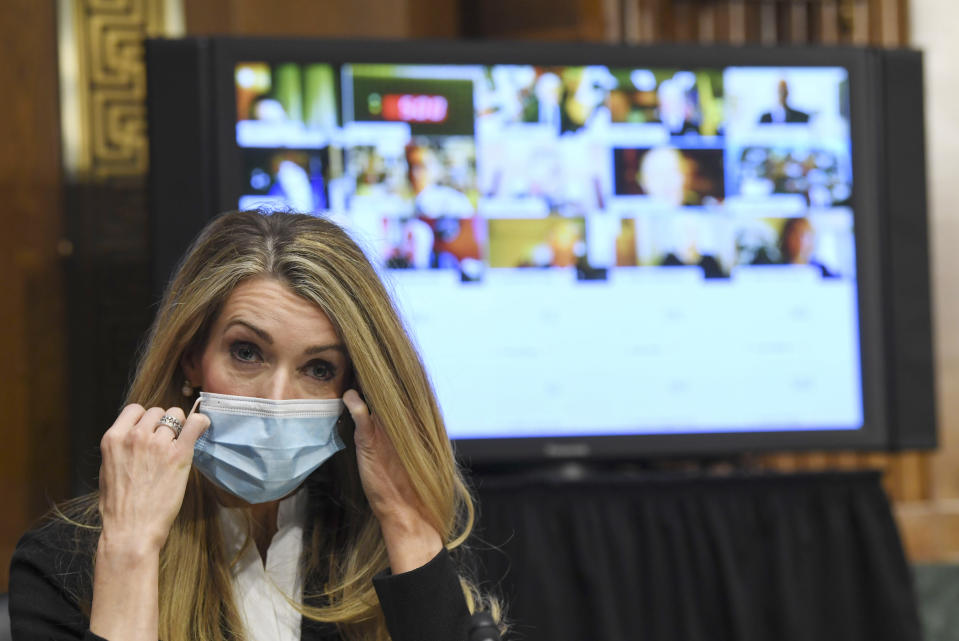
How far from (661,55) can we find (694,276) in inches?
22.0

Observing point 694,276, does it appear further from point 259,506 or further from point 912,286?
point 259,506

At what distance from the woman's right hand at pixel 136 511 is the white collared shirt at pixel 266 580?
169 millimetres

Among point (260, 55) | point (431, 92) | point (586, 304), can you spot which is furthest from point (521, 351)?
point (260, 55)

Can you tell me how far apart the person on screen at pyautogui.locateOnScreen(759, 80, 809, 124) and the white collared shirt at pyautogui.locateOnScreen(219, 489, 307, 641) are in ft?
5.73

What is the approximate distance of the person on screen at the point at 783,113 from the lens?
9.77ft

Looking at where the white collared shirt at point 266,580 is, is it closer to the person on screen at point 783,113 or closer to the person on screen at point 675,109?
the person on screen at point 675,109

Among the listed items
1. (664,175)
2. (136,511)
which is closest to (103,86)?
(664,175)

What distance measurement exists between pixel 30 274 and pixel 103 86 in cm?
55

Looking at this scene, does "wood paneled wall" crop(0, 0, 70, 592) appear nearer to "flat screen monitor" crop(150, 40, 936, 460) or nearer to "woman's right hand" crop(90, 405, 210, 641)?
"flat screen monitor" crop(150, 40, 936, 460)

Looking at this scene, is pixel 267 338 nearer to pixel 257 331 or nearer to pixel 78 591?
pixel 257 331

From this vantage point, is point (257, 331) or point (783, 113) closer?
point (257, 331)

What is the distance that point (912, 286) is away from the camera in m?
2.98

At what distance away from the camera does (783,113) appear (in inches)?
117

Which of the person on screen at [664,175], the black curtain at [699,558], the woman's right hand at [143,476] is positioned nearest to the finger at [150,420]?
the woman's right hand at [143,476]
